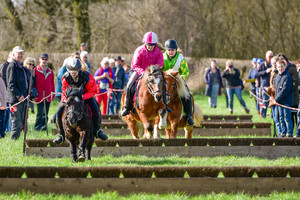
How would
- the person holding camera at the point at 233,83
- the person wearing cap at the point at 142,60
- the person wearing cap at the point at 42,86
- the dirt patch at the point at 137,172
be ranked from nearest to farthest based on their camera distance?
the dirt patch at the point at 137,172 → the person wearing cap at the point at 142,60 → the person wearing cap at the point at 42,86 → the person holding camera at the point at 233,83

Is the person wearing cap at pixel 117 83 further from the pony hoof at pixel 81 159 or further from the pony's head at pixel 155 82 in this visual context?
the pony hoof at pixel 81 159

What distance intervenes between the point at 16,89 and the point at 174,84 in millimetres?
4867

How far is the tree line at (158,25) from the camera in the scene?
37.0m

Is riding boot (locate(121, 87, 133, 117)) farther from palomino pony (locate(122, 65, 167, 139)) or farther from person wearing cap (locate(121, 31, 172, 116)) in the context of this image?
palomino pony (locate(122, 65, 167, 139))

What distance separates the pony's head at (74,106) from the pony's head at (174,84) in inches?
112

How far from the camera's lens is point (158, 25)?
45.6 metres

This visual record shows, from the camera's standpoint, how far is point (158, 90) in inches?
444

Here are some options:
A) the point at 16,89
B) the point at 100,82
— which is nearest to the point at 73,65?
the point at 16,89

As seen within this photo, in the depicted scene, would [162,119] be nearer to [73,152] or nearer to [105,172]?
[73,152]

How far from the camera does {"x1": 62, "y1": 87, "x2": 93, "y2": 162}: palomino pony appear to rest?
964 centimetres

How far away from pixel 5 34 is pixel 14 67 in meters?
22.8

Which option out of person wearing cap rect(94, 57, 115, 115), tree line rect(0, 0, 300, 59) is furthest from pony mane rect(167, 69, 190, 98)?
tree line rect(0, 0, 300, 59)

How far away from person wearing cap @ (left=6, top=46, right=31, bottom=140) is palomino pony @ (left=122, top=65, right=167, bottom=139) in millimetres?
3871

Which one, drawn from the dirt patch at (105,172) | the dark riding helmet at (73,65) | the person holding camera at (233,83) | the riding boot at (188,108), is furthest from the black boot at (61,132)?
the person holding camera at (233,83)
